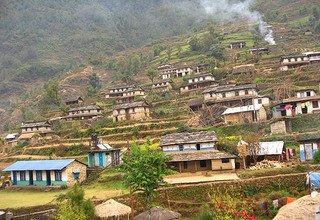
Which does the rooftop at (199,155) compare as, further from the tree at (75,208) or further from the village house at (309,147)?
the tree at (75,208)

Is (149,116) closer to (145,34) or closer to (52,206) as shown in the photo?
(52,206)

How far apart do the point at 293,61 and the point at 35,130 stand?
→ 167 feet

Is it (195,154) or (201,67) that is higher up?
(201,67)

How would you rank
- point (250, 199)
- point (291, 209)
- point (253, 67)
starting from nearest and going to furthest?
point (291, 209)
point (250, 199)
point (253, 67)

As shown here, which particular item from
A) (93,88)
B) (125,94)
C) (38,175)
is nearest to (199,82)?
(125,94)

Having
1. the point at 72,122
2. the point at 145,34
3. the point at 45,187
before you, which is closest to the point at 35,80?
the point at 145,34

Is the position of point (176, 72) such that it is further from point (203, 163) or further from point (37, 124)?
point (203, 163)

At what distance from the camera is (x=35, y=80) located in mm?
154750

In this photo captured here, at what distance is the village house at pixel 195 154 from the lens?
36.4 metres

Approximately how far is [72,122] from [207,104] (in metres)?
26.2

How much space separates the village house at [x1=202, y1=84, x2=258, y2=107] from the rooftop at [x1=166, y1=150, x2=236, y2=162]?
2528 cm

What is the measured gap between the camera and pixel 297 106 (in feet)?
170

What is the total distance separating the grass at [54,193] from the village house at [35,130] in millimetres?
29218

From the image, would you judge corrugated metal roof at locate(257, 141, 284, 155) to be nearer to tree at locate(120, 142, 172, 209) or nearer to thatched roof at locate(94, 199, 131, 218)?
tree at locate(120, 142, 172, 209)
